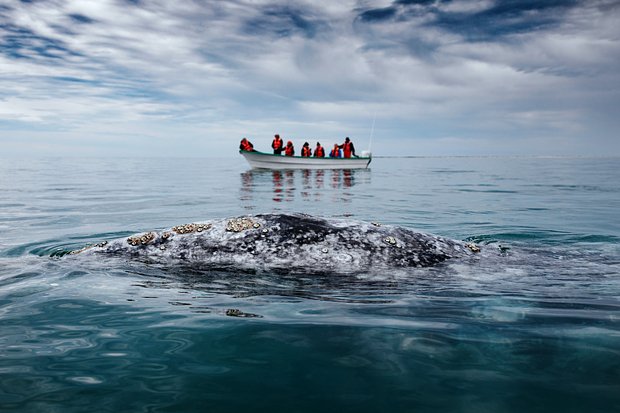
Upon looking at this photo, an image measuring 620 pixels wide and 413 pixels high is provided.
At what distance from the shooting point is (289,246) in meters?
6.46

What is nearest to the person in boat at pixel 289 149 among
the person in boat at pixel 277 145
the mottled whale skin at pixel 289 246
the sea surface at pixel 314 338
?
the person in boat at pixel 277 145

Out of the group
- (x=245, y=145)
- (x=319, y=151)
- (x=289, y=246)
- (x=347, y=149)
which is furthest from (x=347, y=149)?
(x=289, y=246)

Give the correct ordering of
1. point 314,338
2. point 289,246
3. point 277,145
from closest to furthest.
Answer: point 314,338 < point 289,246 < point 277,145

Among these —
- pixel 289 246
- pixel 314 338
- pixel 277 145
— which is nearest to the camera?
pixel 314 338

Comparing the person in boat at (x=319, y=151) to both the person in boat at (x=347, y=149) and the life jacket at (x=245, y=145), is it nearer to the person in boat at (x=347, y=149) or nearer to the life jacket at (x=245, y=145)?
the person in boat at (x=347, y=149)

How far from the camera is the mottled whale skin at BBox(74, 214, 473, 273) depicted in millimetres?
6277

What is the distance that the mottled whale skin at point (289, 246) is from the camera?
247 inches

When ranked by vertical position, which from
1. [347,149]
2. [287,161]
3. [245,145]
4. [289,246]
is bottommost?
[289,246]

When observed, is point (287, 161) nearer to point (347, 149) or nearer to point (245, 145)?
point (245, 145)

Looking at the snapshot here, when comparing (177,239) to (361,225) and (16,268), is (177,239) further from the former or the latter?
(361,225)

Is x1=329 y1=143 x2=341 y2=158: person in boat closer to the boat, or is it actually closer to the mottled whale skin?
the boat

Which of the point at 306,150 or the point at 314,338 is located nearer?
the point at 314,338

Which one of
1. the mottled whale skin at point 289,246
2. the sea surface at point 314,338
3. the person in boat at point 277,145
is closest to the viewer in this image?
the sea surface at point 314,338

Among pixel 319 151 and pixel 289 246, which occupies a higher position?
pixel 319 151
